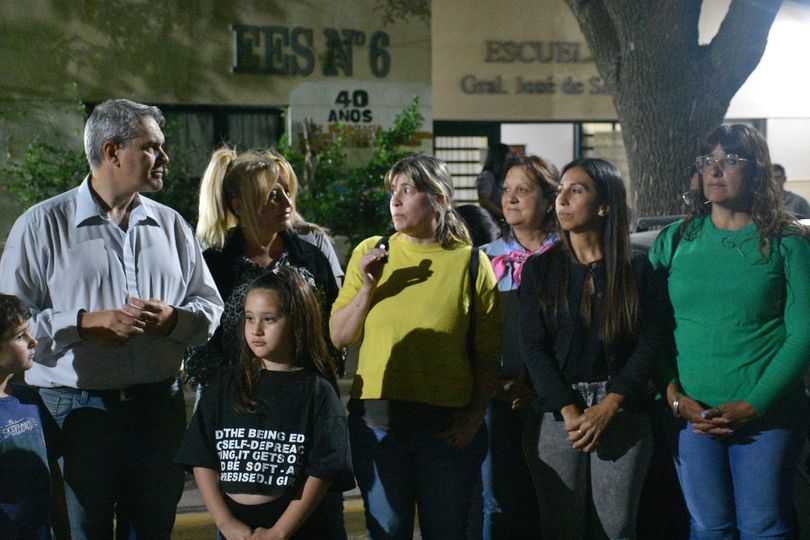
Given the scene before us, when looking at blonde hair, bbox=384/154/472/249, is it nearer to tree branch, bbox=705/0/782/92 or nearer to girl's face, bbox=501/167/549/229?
girl's face, bbox=501/167/549/229

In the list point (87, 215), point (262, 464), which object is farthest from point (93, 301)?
point (262, 464)

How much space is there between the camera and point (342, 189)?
10.3m

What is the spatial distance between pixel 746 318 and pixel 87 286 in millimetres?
2371

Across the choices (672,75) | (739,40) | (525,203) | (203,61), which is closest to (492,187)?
(672,75)

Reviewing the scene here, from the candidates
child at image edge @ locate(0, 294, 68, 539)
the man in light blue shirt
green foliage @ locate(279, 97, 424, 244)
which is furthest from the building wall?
child at image edge @ locate(0, 294, 68, 539)

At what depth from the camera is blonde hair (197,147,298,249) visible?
13.9ft

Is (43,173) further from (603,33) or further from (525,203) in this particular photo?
(525,203)

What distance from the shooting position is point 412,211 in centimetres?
376

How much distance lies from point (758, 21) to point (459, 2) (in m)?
5.43

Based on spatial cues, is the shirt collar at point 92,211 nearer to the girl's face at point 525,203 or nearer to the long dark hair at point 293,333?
the long dark hair at point 293,333

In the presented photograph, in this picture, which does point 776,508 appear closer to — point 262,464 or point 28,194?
point 262,464

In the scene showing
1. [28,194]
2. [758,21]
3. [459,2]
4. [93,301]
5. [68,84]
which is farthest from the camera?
[459,2]

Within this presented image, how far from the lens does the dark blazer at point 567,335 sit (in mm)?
3621

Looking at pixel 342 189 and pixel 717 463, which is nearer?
pixel 717 463
